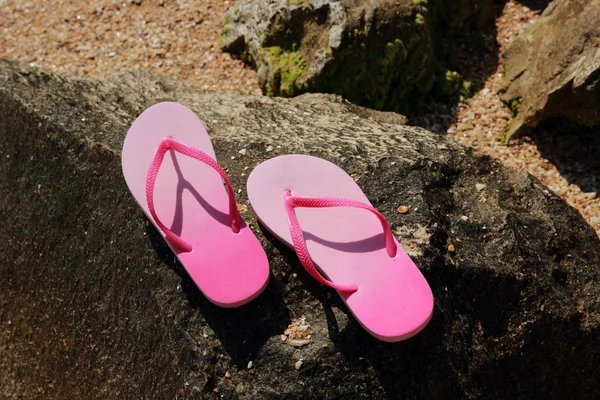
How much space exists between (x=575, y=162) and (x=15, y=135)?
2.37 metres

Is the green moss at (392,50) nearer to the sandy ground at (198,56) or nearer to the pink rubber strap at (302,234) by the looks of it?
the sandy ground at (198,56)

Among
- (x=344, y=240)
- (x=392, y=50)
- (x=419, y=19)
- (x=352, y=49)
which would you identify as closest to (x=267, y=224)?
(x=344, y=240)

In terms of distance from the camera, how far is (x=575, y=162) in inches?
115

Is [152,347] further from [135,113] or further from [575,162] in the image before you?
[575,162]

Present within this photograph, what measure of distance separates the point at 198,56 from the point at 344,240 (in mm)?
2006

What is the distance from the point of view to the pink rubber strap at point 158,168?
1.77 meters

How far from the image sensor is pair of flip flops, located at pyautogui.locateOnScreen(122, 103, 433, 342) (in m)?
1.69

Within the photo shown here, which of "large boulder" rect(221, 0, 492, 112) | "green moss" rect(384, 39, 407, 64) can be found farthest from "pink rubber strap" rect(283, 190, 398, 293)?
"green moss" rect(384, 39, 407, 64)

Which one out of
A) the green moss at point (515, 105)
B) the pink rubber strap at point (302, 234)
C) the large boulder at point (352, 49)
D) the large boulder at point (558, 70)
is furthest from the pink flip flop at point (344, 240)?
the green moss at point (515, 105)

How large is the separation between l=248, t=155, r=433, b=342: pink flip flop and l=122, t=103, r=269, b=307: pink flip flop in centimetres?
11

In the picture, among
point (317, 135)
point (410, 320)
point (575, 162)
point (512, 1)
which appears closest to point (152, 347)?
point (410, 320)

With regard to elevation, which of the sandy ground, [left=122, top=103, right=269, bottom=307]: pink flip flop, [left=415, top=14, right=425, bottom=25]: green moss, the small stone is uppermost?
[left=415, top=14, right=425, bottom=25]: green moss

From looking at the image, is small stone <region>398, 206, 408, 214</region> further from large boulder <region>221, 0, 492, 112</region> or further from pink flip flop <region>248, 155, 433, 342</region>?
large boulder <region>221, 0, 492, 112</region>

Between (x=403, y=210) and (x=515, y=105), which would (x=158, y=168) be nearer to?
(x=403, y=210)
